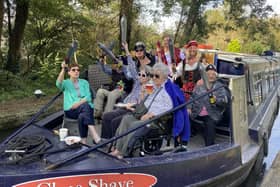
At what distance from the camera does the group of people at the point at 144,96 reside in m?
4.73

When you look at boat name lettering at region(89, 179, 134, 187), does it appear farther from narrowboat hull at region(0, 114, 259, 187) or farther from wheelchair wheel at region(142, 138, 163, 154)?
wheelchair wheel at region(142, 138, 163, 154)

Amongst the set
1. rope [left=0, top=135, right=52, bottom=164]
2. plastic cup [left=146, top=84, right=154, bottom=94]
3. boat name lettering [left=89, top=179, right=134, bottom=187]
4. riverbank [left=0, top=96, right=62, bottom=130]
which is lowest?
riverbank [left=0, top=96, right=62, bottom=130]

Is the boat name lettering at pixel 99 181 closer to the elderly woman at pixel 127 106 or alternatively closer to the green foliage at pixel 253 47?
the elderly woman at pixel 127 106

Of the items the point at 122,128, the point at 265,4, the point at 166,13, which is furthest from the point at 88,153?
the point at 265,4

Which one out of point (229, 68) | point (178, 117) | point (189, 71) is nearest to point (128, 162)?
point (178, 117)

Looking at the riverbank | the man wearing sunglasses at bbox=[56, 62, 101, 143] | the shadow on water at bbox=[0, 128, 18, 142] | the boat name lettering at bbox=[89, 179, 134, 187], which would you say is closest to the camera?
the boat name lettering at bbox=[89, 179, 134, 187]

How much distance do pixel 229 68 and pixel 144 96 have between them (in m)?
2.26

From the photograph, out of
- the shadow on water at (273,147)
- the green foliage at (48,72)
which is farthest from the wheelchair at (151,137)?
the green foliage at (48,72)

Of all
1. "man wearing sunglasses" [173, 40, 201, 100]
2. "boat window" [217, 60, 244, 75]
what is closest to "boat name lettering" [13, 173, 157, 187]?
"man wearing sunglasses" [173, 40, 201, 100]

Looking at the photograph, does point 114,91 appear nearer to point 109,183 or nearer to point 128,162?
point 128,162

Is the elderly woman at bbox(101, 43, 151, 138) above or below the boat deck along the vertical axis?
above

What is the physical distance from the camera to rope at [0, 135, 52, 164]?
13.2 feet

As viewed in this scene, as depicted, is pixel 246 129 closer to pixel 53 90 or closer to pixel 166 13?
pixel 53 90

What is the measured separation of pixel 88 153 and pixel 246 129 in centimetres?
290
